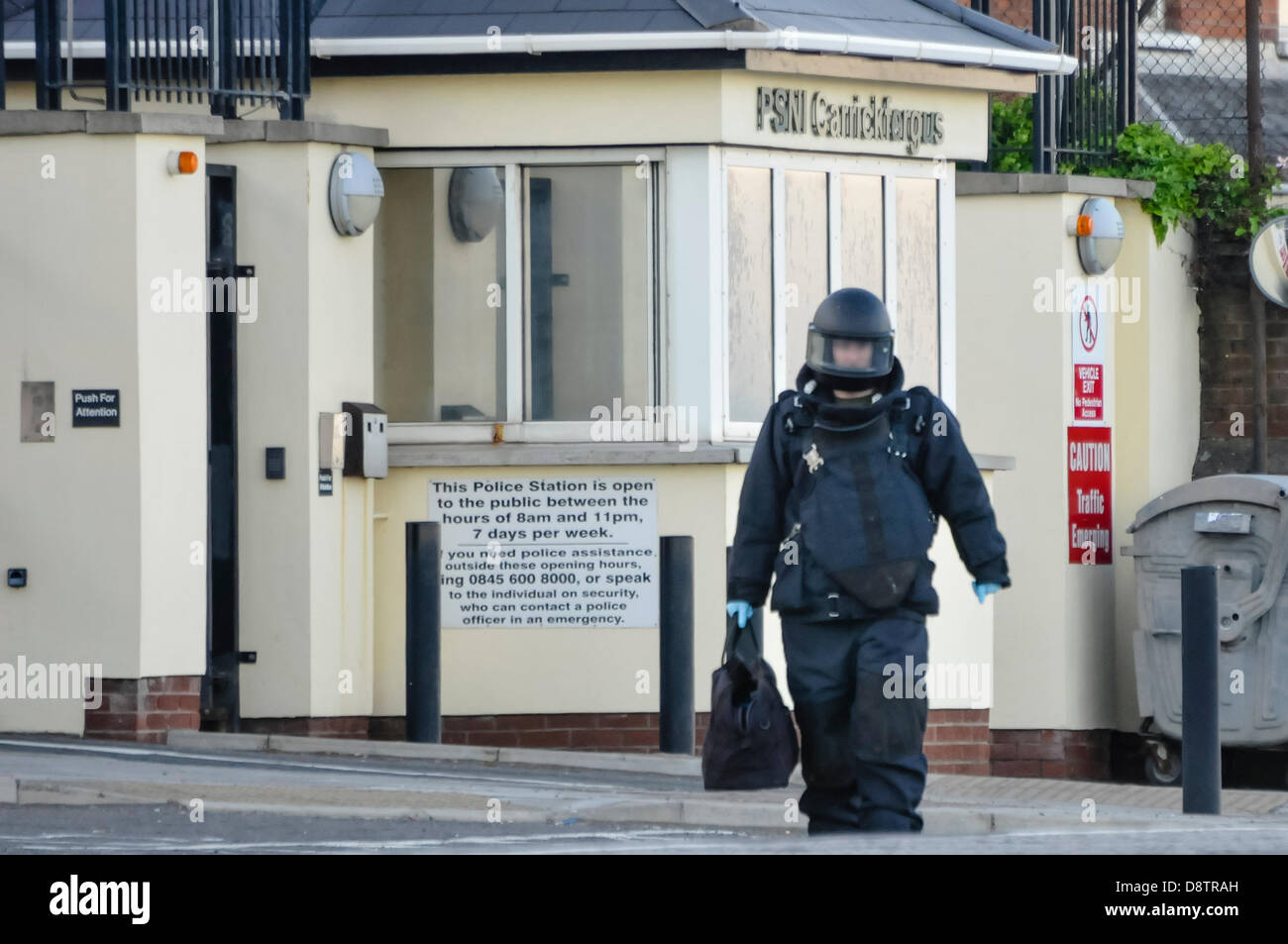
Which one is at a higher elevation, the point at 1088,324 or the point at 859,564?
the point at 1088,324

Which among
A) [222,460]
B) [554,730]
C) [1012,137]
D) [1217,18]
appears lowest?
[554,730]

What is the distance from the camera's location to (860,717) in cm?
798

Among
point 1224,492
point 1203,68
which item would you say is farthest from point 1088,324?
point 1203,68

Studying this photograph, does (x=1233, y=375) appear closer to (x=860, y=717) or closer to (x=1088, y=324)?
(x=1088, y=324)

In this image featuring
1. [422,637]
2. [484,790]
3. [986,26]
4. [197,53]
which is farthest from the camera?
[986,26]

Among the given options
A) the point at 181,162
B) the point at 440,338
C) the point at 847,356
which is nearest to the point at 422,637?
the point at 440,338

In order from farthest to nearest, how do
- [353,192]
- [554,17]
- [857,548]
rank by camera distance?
[554,17] → [353,192] → [857,548]

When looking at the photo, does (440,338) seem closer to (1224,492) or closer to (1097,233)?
(1097,233)

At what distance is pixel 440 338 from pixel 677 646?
2622mm

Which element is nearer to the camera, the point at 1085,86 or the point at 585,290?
the point at 585,290

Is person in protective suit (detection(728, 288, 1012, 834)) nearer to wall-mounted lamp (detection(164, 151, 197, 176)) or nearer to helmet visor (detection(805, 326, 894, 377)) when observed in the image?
helmet visor (detection(805, 326, 894, 377))

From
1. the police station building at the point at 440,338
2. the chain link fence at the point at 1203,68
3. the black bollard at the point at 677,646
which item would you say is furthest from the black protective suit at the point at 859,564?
the chain link fence at the point at 1203,68

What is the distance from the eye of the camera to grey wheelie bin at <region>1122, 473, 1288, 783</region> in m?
14.1
